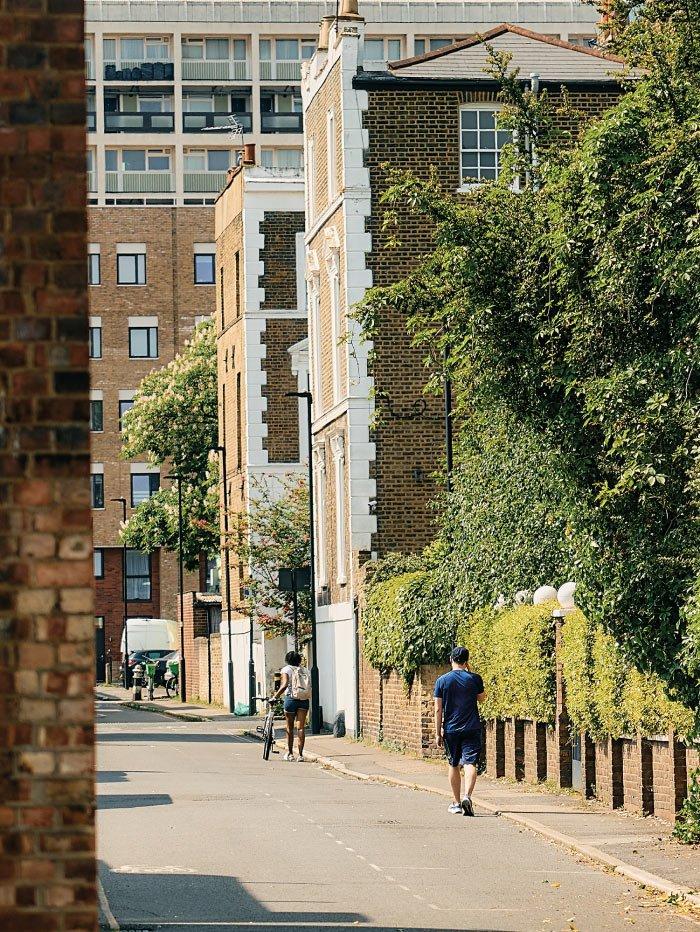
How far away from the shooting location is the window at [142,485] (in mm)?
94812

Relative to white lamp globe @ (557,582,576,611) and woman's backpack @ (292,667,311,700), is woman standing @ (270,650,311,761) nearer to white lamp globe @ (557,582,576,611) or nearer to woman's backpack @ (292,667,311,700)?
woman's backpack @ (292,667,311,700)

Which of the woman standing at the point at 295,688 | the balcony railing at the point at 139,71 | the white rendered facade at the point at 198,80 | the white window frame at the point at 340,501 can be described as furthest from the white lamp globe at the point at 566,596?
the balcony railing at the point at 139,71

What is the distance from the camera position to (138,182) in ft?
345

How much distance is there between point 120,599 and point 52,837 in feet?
297

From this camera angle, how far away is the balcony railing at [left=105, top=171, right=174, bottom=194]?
104812 mm

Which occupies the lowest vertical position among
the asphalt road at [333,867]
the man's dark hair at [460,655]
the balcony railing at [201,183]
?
the asphalt road at [333,867]

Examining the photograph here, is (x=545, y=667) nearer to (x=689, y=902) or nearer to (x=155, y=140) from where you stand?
(x=689, y=902)

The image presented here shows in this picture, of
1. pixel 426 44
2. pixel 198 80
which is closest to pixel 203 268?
pixel 198 80

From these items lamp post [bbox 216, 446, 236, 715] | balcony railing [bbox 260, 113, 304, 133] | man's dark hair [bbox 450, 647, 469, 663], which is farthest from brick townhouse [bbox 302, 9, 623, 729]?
balcony railing [bbox 260, 113, 304, 133]

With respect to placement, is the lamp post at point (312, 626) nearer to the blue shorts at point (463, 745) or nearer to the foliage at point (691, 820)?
the blue shorts at point (463, 745)

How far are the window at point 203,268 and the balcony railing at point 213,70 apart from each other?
1531 centimetres

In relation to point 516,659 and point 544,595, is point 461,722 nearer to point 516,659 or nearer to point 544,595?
point 516,659

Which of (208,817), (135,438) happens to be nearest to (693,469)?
(208,817)

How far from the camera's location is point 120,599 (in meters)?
96.4
